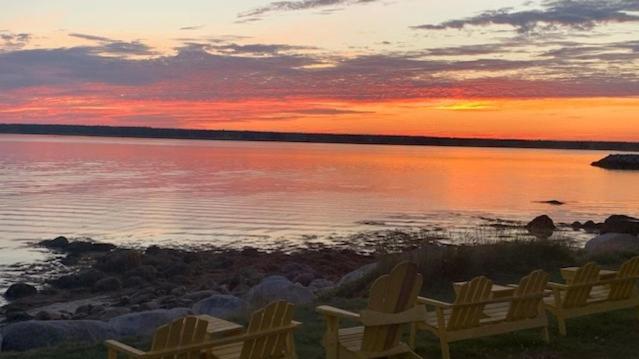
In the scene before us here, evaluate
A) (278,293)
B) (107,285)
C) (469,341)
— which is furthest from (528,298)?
(107,285)

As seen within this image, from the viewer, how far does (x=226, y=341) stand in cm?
581

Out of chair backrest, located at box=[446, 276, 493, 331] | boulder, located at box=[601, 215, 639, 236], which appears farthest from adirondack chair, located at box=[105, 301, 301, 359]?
boulder, located at box=[601, 215, 639, 236]

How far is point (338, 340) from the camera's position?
6.77m

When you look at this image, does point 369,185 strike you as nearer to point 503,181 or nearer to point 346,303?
point 503,181

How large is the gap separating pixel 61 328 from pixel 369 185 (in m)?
50.3

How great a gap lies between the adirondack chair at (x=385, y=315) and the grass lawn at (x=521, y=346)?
1.26m

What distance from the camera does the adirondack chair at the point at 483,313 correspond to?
24.2ft

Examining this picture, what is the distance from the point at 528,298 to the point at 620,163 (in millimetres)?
117762

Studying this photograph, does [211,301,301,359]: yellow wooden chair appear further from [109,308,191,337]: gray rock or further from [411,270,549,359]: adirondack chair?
[109,308,191,337]: gray rock

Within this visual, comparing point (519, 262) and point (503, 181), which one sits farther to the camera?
point (503, 181)

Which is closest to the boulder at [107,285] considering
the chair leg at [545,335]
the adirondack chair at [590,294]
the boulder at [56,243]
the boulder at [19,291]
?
the boulder at [19,291]

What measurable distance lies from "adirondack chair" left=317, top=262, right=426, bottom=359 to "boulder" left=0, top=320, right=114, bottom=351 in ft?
15.2

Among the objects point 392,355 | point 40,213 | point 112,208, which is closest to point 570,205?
point 112,208

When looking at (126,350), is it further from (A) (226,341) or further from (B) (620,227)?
(B) (620,227)
